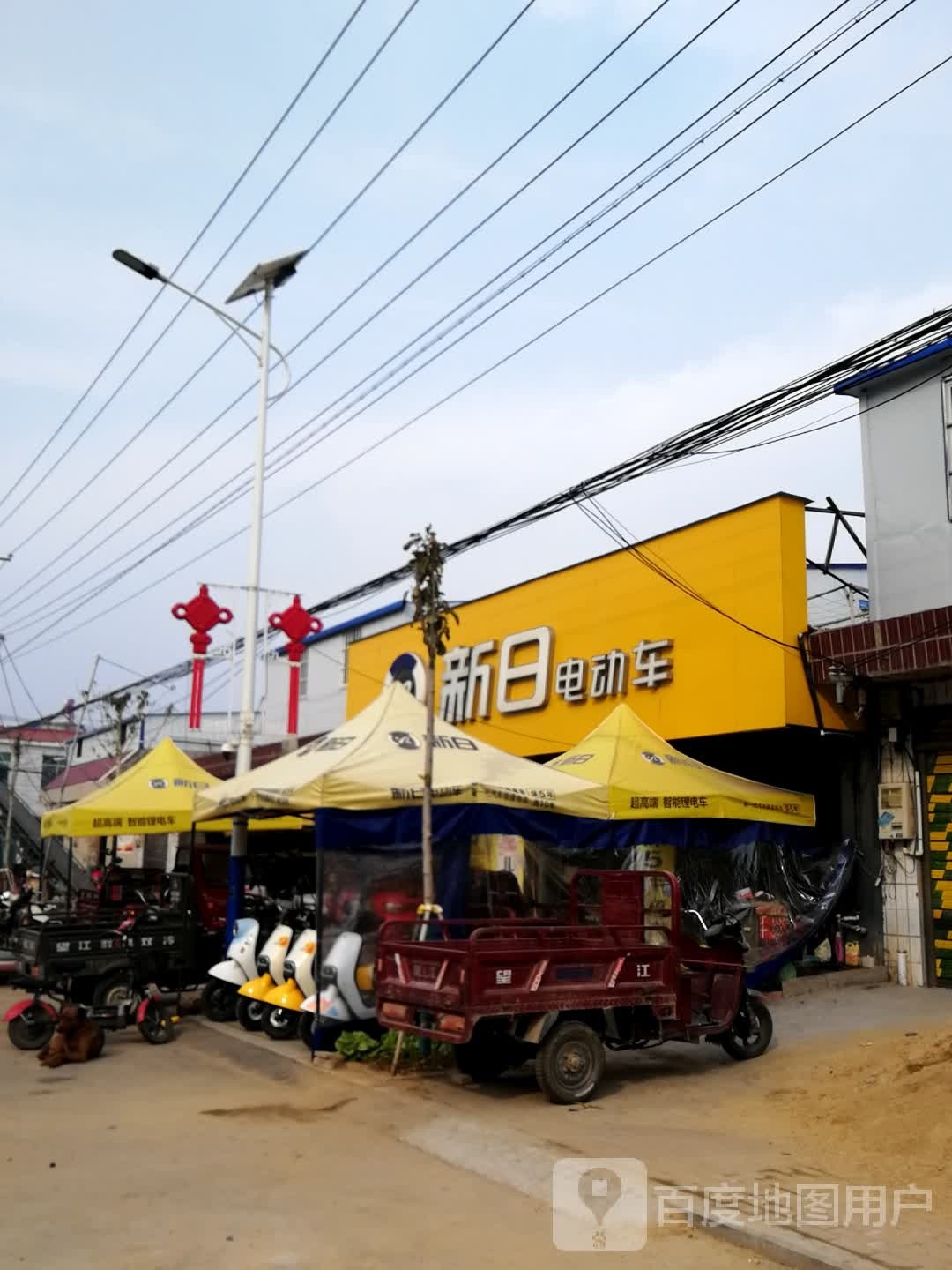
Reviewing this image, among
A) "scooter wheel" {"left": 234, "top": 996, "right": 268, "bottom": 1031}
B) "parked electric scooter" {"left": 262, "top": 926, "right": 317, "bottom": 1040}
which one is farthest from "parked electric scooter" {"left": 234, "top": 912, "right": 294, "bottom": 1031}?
"parked electric scooter" {"left": 262, "top": 926, "right": 317, "bottom": 1040}

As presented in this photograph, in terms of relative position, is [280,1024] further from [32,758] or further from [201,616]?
[32,758]

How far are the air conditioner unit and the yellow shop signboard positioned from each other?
3.54 ft

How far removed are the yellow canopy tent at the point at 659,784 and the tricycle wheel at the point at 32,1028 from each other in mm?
6054

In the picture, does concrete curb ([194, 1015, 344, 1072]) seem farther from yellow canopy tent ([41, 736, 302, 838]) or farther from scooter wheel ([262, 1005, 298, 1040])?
yellow canopy tent ([41, 736, 302, 838])

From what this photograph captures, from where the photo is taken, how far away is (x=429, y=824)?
10.8 m

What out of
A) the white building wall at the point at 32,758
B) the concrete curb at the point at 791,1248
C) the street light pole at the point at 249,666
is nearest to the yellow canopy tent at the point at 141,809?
the street light pole at the point at 249,666

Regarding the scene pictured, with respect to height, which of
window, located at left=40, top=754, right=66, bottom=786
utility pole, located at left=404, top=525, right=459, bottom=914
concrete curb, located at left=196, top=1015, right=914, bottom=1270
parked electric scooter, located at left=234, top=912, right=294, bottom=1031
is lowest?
concrete curb, located at left=196, top=1015, right=914, bottom=1270

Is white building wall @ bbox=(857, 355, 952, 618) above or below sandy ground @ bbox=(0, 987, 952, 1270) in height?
above

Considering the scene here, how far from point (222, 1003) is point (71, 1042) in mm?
2603

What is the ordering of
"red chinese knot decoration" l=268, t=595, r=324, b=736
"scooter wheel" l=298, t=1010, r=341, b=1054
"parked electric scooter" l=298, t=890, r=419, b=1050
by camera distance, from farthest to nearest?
"red chinese knot decoration" l=268, t=595, r=324, b=736, "scooter wheel" l=298, t=1010, r=341, b=1054, "parked electric scooter" l=298, t=890, r=419, b=1050

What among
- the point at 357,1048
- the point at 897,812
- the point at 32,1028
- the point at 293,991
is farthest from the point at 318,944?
the point at 897,812

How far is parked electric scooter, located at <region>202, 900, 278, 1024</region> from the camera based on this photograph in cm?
1280

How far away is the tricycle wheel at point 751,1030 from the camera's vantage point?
10664 mm

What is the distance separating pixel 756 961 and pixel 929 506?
600 cm
